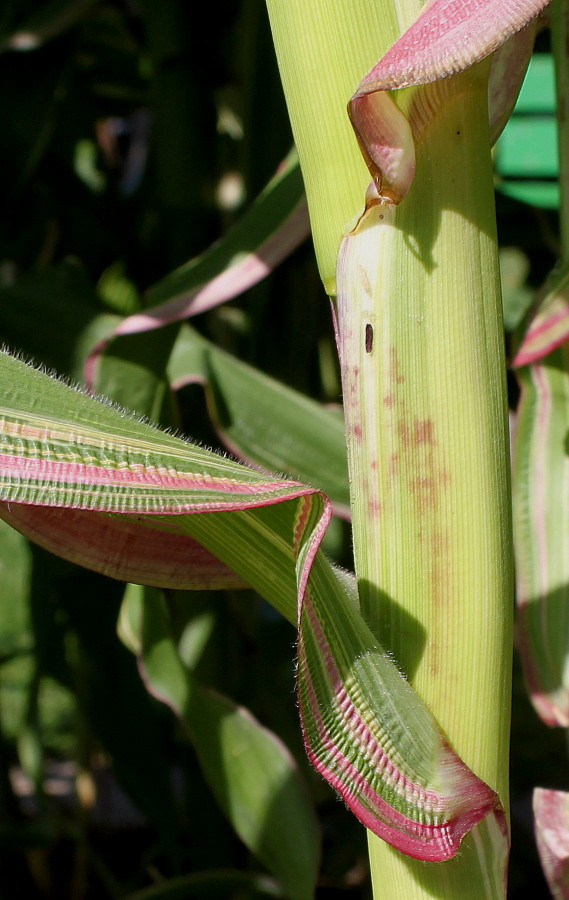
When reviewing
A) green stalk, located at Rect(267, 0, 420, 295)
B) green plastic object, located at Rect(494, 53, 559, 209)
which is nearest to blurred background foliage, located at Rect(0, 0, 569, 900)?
green plastic object, located at Rect(494, 53, 559, 209)

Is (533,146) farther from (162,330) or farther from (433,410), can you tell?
(433,410)

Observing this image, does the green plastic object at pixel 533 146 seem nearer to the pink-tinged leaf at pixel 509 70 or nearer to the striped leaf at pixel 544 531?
the striped leaf at pixel 544 531

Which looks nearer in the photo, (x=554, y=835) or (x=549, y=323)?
(x=554, y=835)

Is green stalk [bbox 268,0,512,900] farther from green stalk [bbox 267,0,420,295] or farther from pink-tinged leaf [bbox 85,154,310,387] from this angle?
pink-tinged leaf [bbox 85,154,310,387]

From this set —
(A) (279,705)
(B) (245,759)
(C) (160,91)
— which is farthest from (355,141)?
(A) (279,705)

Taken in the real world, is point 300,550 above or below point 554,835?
above

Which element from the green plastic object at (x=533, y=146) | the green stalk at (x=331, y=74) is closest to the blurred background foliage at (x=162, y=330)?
the green plastic object at (x=533, y=146)

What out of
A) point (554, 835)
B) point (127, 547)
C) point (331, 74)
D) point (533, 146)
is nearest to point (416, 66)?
point (331, 74)
